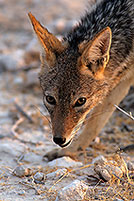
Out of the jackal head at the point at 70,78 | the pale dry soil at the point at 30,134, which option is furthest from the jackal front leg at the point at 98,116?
the jackal head at the point at 70,78

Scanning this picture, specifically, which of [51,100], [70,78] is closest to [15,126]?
[51,100]

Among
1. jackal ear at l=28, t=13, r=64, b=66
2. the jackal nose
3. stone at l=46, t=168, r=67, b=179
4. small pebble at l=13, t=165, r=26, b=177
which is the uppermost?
jackal ear at l=28, t=13, r=64, b=66

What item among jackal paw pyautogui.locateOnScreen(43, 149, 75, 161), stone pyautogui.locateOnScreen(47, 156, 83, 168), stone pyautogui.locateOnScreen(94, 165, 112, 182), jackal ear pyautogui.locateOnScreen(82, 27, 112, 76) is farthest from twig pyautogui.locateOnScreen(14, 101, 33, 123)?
stone pyautogui.locateOnScreen(94, 165, 112, 182)

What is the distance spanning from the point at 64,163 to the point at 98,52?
1.70 m

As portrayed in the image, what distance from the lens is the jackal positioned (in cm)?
437

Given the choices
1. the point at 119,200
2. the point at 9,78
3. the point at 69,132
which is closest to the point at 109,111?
the point at 69,132

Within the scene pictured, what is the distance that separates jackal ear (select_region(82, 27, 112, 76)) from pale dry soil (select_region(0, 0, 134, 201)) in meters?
1.14

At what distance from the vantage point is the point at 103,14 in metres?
5.24

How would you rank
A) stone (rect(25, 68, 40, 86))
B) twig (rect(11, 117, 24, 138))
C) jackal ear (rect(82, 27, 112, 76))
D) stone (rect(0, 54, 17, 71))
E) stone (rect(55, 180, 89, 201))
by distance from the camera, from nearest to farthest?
1. stone (rect(55, 180, 89, 201))
2. jackal ear (rect(82, 27, 112, 76))
3. twig (rect(11, 117, 24, 138))
4. stone (rect(25, 68, 40, 86))
5. stone (rect(0, 54, 17, 71))

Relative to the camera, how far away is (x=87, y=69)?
4.61 m

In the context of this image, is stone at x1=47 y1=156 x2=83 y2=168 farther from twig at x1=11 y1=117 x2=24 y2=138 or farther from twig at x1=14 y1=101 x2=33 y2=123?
twig at x1=14 y1=101 x2=33 y2=123

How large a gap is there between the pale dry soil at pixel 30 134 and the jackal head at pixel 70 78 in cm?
66

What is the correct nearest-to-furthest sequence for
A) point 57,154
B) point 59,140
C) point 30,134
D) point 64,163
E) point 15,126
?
1. point 59,140
2. point 64,163
3. point 57,154
4. point 30,134
5. point 15,126

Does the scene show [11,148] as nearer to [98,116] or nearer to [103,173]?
[98,116]
